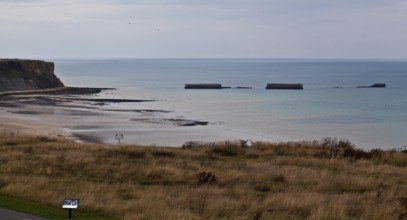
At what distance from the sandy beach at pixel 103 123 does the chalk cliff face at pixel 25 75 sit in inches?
720

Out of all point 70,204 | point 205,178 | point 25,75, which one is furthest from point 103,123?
point 25,75

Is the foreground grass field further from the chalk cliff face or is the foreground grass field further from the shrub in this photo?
the chalk cliff face

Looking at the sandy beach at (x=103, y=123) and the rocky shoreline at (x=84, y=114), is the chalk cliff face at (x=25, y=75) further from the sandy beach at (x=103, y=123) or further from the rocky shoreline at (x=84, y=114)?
the sandy beach at (x=103, y=123)

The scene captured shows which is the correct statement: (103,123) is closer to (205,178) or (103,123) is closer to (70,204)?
(205,178)

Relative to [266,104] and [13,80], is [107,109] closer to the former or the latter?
[266,104]

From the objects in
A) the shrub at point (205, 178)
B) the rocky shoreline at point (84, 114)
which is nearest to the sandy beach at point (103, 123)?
the rocky shoreline at point (84, 114)

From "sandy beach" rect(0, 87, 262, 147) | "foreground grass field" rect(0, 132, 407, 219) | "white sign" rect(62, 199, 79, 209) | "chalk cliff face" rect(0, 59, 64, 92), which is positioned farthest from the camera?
"chalk cliff face" rect(0, 59, 64, 92)

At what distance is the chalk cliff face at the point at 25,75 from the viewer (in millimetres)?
112438

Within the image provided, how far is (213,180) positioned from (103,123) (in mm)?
41998

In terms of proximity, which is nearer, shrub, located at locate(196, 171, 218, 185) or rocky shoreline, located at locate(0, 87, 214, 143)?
shrub, located at locate(196, 171, 218, 185)

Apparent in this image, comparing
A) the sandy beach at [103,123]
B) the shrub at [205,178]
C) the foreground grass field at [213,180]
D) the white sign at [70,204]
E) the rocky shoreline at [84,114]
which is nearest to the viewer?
the white sign at [70,204]

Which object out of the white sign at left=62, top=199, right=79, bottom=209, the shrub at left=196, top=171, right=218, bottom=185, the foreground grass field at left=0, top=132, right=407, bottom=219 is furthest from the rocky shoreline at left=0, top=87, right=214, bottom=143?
the white sign at left=62, top=199, right=79, bottom=209

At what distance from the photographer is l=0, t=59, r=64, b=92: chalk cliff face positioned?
11244 centimetres

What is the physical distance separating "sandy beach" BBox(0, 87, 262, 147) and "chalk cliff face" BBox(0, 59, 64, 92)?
18.3 meters
